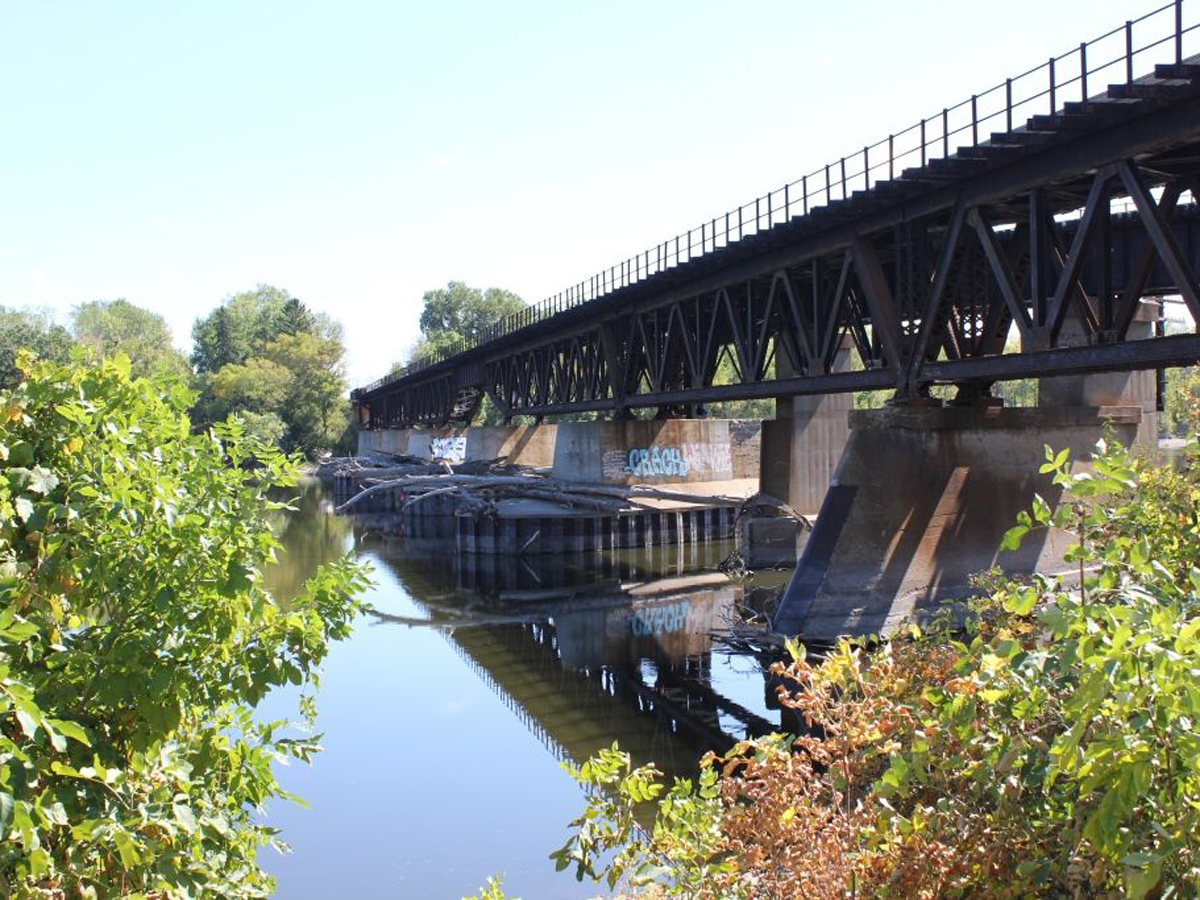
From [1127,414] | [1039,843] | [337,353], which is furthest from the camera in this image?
[337,353]

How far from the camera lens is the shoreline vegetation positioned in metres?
3.16

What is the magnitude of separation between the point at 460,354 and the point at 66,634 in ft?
201

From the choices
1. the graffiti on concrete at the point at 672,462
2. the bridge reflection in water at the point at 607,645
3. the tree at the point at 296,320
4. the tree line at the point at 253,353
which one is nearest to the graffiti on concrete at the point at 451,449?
the tree line at the point at 253,353

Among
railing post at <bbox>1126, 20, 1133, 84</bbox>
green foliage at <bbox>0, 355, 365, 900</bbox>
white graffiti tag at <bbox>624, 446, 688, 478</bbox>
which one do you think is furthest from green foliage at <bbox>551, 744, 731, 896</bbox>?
white graffiti tag at <bbox>624, 446, 688, 478</bbox>

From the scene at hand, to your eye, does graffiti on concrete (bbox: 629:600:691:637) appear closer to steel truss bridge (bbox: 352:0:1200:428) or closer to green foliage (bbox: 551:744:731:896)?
steel truss bridge (bbox: 352:0:1200:428)

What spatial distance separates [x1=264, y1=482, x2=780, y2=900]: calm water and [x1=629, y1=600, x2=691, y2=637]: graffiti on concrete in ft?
0.29

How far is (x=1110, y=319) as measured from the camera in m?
16.3

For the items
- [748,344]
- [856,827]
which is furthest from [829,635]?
[856,827]

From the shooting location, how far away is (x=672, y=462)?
46438mm

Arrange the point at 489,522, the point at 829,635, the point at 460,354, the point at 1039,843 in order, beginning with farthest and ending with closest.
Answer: the point at 460,354, the point at 489,522, the point at 829,635, the point at 1039,843

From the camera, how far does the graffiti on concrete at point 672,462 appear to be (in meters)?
44.6

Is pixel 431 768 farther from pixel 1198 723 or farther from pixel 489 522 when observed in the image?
pixel 489 522

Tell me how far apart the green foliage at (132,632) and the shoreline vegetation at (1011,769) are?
149 cm

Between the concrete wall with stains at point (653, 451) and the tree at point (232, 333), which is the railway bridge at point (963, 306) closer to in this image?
the concrete wall with stains at point (653, 451)
